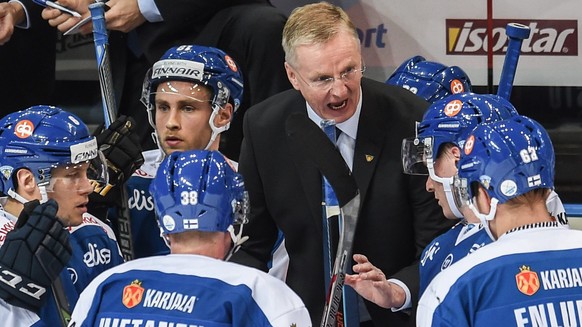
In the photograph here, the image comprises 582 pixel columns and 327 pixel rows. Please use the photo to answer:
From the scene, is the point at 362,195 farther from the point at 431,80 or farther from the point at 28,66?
the point at 28,66

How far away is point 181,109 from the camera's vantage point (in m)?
4.67

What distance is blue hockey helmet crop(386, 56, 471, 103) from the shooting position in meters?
5.06

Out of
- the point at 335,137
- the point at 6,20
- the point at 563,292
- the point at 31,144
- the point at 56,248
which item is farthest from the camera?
the point at 6,20

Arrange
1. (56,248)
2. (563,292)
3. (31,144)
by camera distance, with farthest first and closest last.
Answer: (31,144)
(56,248)
(563,292)

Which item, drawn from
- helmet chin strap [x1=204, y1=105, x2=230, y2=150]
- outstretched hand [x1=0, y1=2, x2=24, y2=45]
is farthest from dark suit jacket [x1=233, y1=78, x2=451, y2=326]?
outstretched hand [x1=0, y1=2, x2=24, y2=45]

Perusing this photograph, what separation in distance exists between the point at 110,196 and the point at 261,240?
0.53 meters

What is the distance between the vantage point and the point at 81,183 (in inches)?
160

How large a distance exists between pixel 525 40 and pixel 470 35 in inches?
9.8

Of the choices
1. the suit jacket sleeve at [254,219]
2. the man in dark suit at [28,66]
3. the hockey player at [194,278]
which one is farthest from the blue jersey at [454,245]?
the man in dark suit at [28,66]

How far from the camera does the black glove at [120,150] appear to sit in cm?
445

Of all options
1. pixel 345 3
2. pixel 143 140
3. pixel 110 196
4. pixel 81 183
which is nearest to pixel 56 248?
pixel 81 183

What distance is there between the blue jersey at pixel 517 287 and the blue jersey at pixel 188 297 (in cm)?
40

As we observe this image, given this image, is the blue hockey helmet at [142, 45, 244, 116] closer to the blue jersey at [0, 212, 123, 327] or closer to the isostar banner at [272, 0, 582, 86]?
the blue jersey at [0, 212, 123, 327]

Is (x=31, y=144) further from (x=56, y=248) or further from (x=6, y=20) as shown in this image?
(x=6, y=20)
